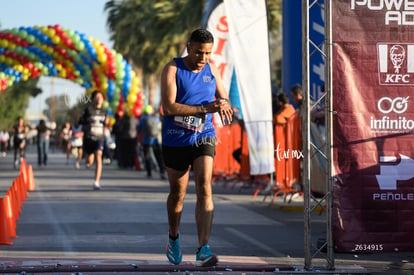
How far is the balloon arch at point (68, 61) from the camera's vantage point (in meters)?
31.8

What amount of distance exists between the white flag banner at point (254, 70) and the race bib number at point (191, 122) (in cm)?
665

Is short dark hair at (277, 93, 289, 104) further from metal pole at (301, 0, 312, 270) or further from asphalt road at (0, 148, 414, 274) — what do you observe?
metal pole at (301, 0, 312, 270)

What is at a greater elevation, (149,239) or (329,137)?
(329,137)

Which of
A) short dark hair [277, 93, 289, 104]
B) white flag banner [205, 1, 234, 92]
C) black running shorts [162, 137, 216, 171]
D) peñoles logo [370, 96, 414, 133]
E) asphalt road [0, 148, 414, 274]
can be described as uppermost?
white flag banner [205, 1, 234, 92]

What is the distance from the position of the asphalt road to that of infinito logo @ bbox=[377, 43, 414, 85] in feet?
5.24

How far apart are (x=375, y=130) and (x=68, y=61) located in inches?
1025

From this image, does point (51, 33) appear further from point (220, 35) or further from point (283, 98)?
point (283, 98)

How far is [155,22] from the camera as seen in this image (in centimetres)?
4962

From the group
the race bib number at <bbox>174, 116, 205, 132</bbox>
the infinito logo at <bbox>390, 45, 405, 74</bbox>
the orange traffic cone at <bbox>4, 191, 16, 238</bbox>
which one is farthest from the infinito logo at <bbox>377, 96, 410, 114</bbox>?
the orange traffic cone at <bbox>4, 191, 16, 238</bbox>

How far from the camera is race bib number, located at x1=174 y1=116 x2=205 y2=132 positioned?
8.26 metres

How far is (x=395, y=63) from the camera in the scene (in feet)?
26.7

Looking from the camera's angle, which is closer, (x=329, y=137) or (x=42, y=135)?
(x=329, y=137)

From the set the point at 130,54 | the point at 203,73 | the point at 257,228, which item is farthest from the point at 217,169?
the point at 130,54

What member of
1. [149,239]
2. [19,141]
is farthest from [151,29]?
[149,239]
